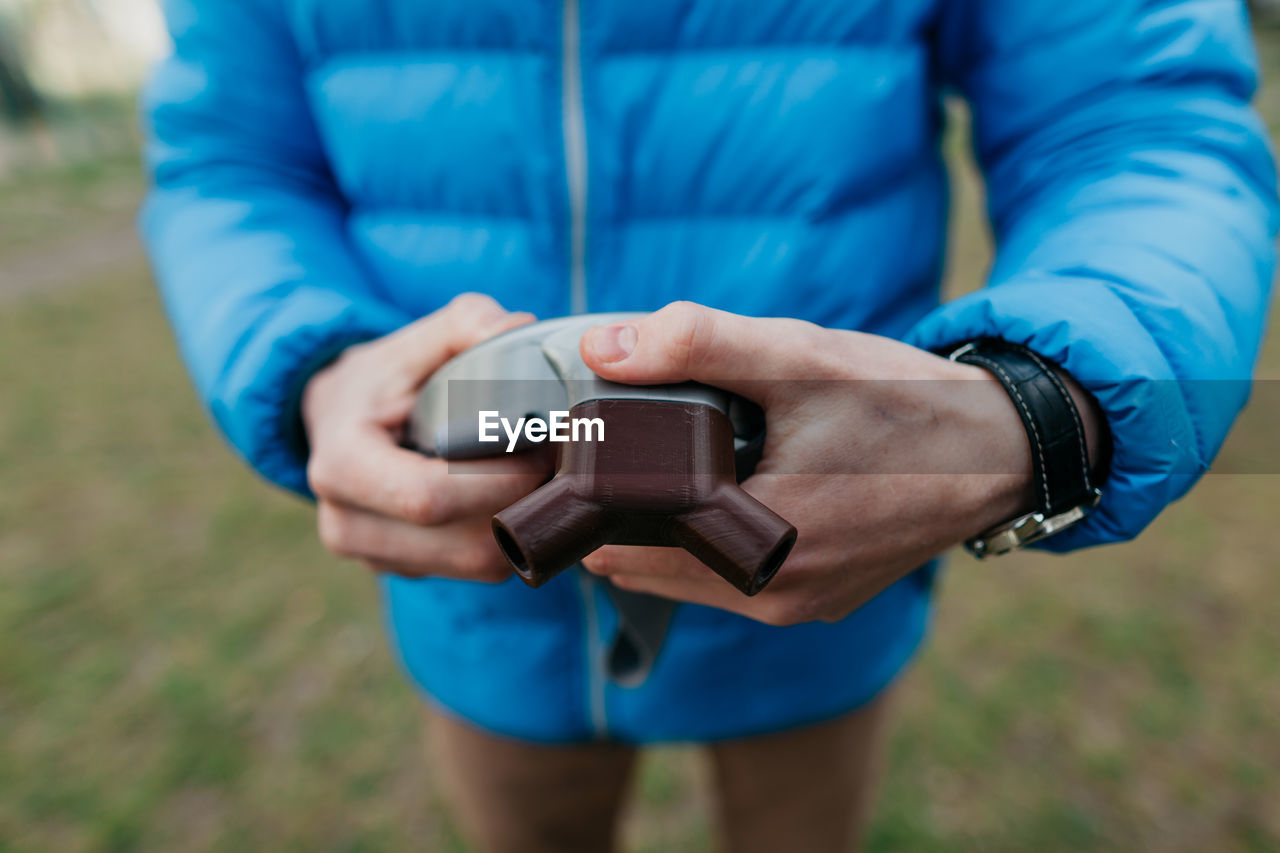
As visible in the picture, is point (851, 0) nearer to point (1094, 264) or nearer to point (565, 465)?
point (1094, 264)

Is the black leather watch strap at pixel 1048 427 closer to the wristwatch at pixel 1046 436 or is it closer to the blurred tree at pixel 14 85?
the wristwatch at pixel 1046 436

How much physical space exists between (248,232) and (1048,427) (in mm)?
789

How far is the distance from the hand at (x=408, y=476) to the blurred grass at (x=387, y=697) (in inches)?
51.2

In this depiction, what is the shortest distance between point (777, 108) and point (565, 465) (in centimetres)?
44

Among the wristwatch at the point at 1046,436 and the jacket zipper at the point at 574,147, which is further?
the jacket zipper at the point at 574,147

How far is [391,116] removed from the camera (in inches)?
30.0

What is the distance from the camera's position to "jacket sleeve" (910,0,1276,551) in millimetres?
555

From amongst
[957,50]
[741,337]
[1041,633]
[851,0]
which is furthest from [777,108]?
[1041,633]

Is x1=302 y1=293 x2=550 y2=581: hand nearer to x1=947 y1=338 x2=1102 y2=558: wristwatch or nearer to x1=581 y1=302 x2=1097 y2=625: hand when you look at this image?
x1=581 y1=302 x2=1097 y2=625: hand

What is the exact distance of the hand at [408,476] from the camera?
0.56 metres

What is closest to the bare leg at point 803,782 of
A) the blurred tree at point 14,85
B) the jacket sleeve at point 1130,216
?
the jacket sleeve at point 1130,216

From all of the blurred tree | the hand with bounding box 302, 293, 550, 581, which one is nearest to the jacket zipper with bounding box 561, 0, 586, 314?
the hand with bounding box 302, 293, 550, 581

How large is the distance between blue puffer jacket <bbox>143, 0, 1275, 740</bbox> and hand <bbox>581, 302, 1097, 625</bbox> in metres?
0.08

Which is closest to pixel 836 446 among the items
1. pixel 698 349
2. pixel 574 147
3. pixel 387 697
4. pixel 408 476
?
pixel 698 349
